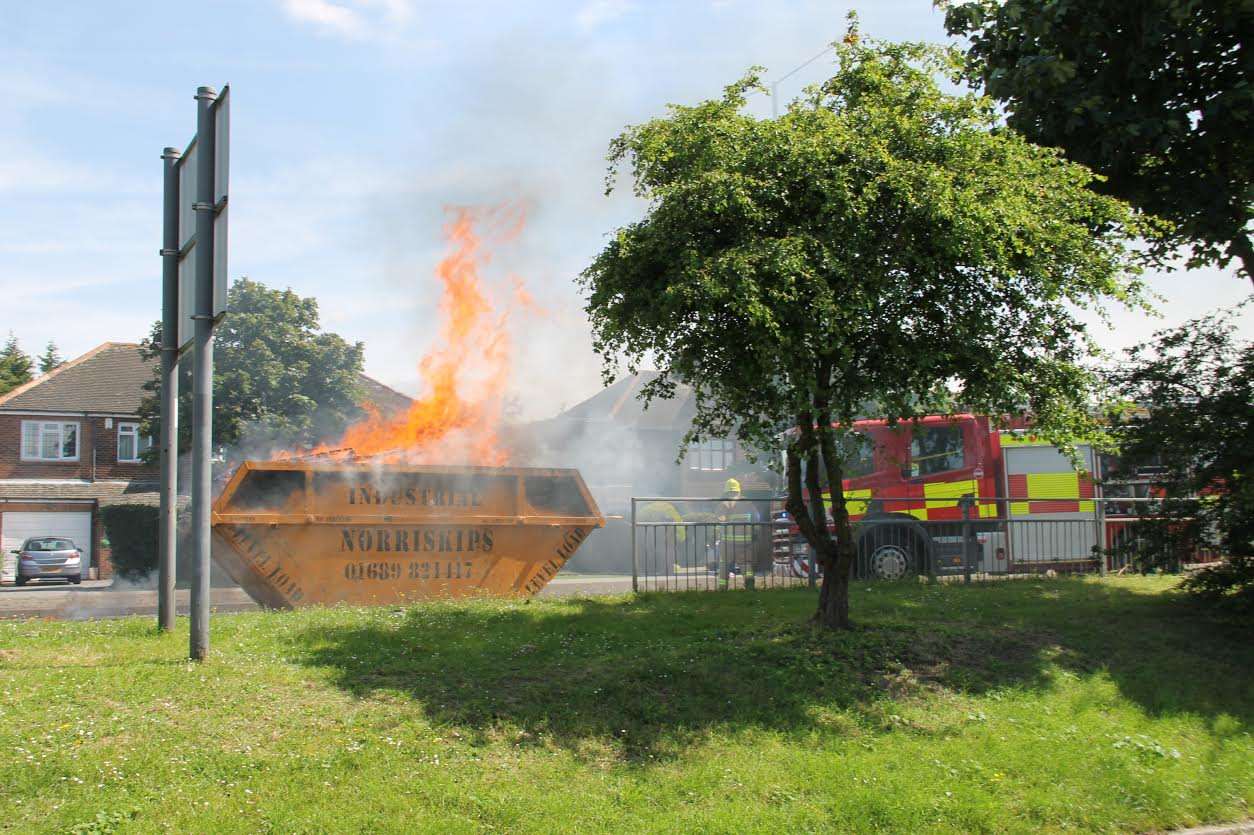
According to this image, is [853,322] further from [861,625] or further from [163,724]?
→ [163,724]

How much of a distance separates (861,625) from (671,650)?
2321 mm

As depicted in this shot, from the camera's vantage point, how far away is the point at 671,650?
8.97 m

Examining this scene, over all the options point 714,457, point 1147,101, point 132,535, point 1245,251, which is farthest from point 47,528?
point 1245,251

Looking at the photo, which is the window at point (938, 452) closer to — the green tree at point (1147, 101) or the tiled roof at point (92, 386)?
the green tree at point (1147, 101)

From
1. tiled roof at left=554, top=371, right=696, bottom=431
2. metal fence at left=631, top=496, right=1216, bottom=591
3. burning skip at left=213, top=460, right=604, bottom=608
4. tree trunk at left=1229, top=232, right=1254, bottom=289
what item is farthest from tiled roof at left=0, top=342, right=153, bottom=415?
tree trunk at left=1229, top=232, right=1254, bottom=289

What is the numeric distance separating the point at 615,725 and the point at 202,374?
14.8ft

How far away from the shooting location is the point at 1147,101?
12.4 metres

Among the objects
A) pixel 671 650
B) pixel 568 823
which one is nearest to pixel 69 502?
pixel 671 650

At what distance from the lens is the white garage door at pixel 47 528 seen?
33781 mm

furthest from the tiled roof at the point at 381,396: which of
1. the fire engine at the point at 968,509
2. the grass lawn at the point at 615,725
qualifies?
the grass lawn at the point at 615,725

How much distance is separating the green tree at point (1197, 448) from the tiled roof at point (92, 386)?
110ft

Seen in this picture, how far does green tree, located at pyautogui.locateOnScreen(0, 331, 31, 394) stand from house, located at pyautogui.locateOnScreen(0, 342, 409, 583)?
63.0 feet

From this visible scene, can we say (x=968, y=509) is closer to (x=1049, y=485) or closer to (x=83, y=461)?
(x=1049, y=485)

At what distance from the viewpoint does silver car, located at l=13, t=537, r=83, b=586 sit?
94.4 feet
